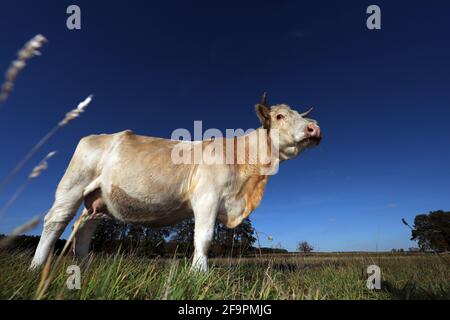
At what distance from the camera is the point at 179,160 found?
6598 mm

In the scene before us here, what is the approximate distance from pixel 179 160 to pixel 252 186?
1.79 metres

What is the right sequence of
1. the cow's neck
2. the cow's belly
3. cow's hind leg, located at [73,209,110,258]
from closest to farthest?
the cow's belly
the cow's neck
cow's hind leg, located at [73,209,110,258]

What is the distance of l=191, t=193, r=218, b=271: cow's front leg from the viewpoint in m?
5.71

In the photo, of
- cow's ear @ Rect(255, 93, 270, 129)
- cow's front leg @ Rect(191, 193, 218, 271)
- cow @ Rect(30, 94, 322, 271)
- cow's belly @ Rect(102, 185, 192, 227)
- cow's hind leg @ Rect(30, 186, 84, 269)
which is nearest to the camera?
cow's front leg @ Rect(191, 193, 218, 271)

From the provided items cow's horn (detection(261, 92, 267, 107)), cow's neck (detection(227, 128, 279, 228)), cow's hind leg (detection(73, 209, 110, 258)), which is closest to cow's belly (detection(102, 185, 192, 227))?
cow's hind leg (detection(73, 209, 110, 258))

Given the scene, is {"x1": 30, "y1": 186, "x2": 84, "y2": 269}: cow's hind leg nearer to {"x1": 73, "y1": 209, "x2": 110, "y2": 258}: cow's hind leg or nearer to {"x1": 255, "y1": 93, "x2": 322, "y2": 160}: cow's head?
{"x1": 73, "y1": 209, "x2": 110, "y2": 258}: cow's hind leg

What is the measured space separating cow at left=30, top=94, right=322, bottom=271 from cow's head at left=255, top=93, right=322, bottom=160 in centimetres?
4

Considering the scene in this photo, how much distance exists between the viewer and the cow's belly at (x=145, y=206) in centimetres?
624

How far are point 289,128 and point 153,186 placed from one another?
3440 millimetres

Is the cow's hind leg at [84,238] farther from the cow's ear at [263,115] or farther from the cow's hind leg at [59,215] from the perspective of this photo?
the cow's ear at [263,115]

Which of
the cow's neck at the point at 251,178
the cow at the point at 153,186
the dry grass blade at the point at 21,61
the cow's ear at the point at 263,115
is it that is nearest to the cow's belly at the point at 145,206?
the cow at the point at 153,186

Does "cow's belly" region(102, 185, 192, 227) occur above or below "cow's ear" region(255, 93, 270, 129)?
below
